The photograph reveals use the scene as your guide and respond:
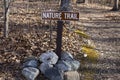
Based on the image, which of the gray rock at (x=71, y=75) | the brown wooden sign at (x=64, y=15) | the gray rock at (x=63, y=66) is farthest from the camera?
the brown wooden sign at (x=64, y=15)

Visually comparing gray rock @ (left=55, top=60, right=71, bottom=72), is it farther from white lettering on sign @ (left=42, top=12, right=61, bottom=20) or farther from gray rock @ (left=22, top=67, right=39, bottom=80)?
white lettering on sign @ (left=42, top=12, right=61, bottom=20)

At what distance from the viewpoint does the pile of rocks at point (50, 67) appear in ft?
24.5

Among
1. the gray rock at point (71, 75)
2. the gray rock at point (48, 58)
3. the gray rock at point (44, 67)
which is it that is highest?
the gray rock at point (48, 58)

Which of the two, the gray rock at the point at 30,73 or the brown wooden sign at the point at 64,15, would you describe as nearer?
the gray rock at the point at 30,73

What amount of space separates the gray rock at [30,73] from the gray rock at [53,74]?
0.87 feet

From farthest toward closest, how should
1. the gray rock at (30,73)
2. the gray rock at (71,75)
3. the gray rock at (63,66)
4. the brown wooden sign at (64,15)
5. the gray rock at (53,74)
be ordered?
1. the brown wooden sign at (64,15)
2. the gray rock at (63,66)
3. the gray rock at (71,75)
4. the gray rock at (53,74)
5. the gray rock at (30,73)

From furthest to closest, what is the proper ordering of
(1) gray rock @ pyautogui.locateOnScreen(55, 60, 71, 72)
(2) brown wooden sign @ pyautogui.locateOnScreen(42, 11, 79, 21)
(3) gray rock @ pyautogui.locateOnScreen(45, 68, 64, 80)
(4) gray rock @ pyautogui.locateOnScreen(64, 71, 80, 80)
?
(2) brown wooden sign @ pyautogui.locateOnScreen(42, 11, 79, 21) → (1) gray rock @ pyautogui.locateOnScreen(55, 60, 71, 72) → (4) gray rock @ pyautogui.locateOnScreen(64, 71, 80, 80) → (3) gray rock @ pyautogui.locateOnScreen(45, 68, 64, 80)

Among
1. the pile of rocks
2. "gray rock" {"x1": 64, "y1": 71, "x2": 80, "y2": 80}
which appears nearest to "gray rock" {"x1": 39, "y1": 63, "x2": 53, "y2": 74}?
the pile of rocks

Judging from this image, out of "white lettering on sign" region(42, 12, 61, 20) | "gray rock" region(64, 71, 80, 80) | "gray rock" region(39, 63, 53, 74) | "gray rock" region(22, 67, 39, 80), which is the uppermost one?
"white lettering on sign" region(42, 12, 61, 20)

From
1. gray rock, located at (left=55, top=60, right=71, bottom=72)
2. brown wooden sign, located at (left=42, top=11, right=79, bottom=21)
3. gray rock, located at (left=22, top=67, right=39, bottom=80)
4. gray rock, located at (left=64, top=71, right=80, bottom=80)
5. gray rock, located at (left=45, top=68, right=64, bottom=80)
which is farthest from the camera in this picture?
brown wooden sign, located at (left=42, top=11, right=79, bottom=21)

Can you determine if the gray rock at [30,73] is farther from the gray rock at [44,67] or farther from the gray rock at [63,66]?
the gray rock at [63,66]

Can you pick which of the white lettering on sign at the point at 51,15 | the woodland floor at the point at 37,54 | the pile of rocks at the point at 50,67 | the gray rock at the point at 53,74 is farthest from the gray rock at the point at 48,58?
the white lettering on sign at the point at 51,15

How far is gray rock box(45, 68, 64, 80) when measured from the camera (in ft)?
24.6

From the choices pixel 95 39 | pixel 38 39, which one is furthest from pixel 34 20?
pixel 38 39
